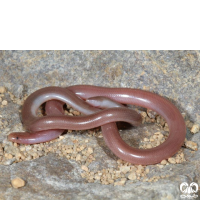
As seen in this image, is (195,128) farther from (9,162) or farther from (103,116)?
(9,162)

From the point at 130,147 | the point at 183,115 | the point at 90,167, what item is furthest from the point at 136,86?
the point at 90,167

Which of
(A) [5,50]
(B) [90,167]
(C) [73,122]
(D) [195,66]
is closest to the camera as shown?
(B) [90,167]

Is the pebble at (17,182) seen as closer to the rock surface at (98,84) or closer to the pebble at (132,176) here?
the rock surface at (98,84)

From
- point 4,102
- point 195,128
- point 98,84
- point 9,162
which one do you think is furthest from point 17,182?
point 195,128

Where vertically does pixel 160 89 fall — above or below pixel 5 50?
below

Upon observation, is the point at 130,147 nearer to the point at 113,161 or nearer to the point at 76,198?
the point at 113,161

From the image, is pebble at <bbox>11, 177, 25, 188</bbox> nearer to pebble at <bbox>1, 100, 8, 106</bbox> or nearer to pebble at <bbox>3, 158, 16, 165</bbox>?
pebble at <bbox>3, 158, 16, 165</bbox>

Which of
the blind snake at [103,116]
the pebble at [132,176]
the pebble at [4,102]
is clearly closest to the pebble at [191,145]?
the blind snake at [103,116]

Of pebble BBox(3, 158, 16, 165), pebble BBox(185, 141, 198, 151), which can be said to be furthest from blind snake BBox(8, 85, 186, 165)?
pebble BBox(3, 158, 16, 165)
